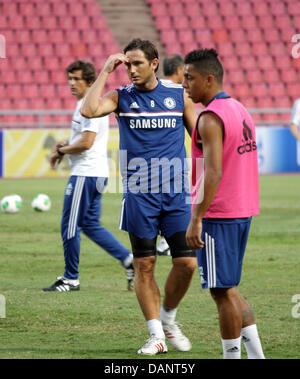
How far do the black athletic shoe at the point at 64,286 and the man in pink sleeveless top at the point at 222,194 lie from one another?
3125mm

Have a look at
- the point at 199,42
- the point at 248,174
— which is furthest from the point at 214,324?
the point at 199,42

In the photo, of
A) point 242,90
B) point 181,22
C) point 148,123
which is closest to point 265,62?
point 242,90

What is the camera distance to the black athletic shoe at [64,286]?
717 cm

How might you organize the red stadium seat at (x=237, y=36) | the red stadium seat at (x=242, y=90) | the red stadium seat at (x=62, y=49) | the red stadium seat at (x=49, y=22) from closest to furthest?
the red stadium seat at (x=62, y=49)
the red stadium seat at (x=242, y=90)
the red stadium seat at (x=49, y=22)
the red stadium seat at (x=237, y=36)

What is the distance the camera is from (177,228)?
5.25 meters

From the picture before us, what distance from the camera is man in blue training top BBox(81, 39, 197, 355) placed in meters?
5.17

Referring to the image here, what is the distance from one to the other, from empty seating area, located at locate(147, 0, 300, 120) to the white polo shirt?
18159 millimetres

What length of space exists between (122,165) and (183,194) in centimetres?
48

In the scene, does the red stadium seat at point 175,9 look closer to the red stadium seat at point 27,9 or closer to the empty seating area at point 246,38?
the empty seating area at point 246,38

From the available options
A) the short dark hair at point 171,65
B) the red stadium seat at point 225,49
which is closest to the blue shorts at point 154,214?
the short dark hair at point 171,65

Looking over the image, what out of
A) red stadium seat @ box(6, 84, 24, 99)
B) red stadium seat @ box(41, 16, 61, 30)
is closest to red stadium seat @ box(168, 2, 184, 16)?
red stadium seat @ box(41, 16, 61, 30)

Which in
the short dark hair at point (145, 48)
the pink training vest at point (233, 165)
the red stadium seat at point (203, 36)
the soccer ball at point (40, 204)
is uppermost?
the red stadium seat at point (203, 36)

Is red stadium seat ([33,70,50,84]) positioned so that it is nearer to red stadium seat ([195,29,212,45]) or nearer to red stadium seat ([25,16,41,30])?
red stadium seat ([25,16,41,30])

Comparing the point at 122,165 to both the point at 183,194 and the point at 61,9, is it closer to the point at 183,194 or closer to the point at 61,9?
the point at 183,194
